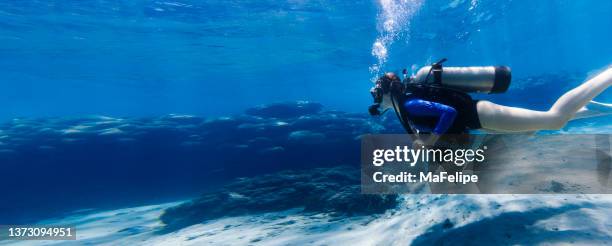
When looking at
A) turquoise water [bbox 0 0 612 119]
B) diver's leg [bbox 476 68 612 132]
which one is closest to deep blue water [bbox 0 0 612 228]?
turquoise water [bbox 0 0 612 119]

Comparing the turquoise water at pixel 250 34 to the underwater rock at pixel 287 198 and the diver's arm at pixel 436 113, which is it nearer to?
the underwater rock at pixel 287 198

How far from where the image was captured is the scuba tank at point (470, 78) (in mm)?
3783

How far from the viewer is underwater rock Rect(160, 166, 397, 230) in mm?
7176

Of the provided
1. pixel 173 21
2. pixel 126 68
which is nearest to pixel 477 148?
pixel 173 21

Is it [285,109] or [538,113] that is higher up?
[285,109]

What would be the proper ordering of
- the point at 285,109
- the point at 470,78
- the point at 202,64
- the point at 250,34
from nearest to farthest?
the point at 470,78
the point at 285,109
the point at 250,34
the point at 202,64

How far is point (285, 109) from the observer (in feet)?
67.3

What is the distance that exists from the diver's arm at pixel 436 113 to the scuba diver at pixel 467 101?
0.04 ft

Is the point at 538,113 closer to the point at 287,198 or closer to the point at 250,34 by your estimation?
the point at 287,198

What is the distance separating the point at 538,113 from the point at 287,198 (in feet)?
19.5

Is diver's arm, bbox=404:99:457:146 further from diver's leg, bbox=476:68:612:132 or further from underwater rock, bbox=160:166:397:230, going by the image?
underwater rock, bbox=160:166:397:230

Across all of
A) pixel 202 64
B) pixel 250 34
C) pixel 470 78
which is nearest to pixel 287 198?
pixel 470 78

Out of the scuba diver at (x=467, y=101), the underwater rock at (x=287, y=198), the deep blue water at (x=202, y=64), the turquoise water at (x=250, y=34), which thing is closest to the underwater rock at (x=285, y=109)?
the deep blue water at (x=202, y=64)

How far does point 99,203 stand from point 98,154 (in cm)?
247
